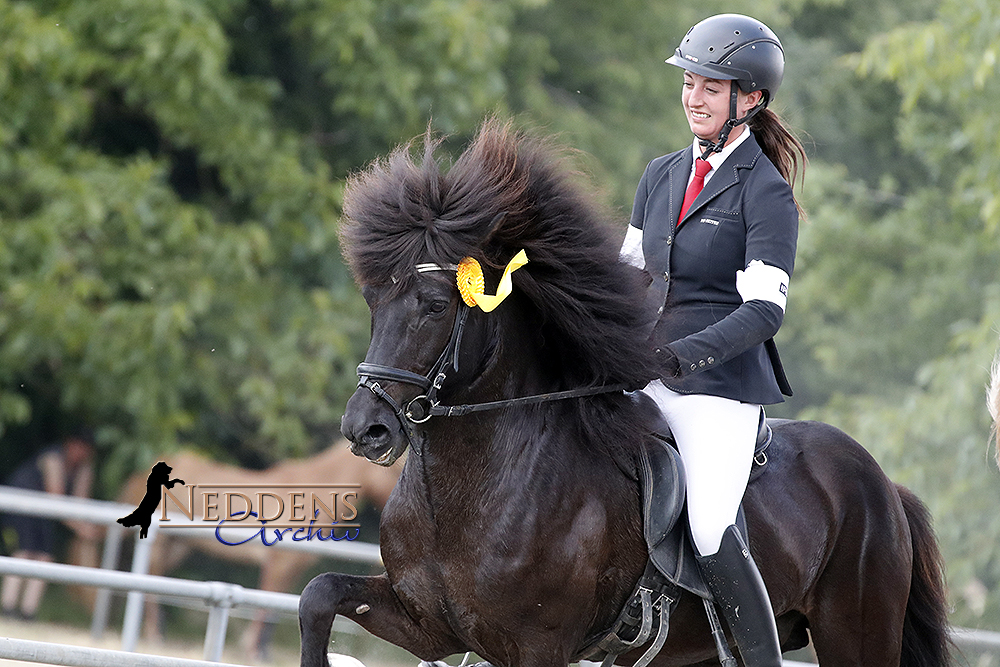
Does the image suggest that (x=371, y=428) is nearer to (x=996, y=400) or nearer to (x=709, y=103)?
(x=709, y=103)

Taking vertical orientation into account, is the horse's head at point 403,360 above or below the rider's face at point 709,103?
below

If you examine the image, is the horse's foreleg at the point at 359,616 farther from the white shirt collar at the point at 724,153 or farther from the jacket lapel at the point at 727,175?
the white shirt collar at the point at 724,153

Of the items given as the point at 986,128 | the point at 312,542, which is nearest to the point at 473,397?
the point at 312,542

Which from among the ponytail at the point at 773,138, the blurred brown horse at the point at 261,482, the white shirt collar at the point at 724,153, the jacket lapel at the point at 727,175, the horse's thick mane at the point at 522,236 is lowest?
the horse's thick mane at the point at 522,236

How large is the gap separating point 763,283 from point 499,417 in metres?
0.87

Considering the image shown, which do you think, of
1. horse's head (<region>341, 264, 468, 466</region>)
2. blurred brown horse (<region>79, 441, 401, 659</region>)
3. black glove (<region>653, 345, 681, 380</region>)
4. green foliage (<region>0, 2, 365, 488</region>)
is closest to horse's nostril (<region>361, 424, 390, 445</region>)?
horse's head (<region>341, 264, 468, 466</region>)

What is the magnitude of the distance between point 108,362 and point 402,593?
6.76 meters

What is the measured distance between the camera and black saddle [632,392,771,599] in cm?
362

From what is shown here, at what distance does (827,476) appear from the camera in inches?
167

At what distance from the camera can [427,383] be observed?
3.25 m

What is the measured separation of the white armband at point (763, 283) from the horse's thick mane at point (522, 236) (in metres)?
0.31

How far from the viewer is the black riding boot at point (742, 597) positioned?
3646mm

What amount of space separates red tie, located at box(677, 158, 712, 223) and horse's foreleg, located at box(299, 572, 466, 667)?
1483mm

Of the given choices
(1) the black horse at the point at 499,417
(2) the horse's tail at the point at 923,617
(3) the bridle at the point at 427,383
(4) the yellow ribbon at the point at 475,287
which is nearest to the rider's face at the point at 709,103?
(1) the black horse at the point at 499,417
